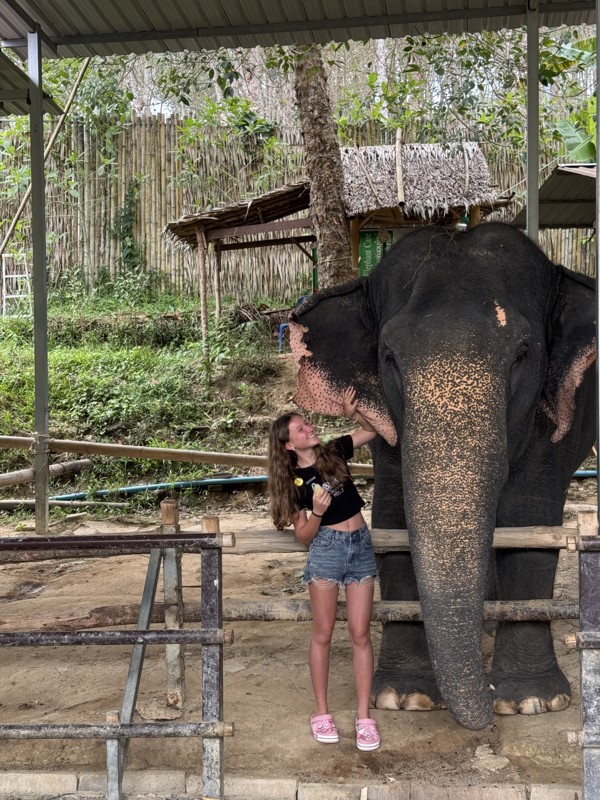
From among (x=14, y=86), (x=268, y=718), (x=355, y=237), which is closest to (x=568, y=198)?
(x=355, y=237)

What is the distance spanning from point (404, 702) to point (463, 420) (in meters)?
1.51

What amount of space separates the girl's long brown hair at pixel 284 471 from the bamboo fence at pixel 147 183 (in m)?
12.0

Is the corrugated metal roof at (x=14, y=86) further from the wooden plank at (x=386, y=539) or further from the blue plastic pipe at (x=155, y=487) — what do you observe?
the wooden plank at (x=386, y=539)

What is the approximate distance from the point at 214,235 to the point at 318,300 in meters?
7.99

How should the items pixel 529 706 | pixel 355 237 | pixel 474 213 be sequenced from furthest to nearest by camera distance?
pixel 355 237 → pixel 474 213 → pixel 529 706

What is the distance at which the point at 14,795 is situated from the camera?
124 inches

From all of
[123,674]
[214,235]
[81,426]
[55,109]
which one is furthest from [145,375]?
[123,674]

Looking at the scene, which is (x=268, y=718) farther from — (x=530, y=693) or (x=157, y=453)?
(x=157, y=453)

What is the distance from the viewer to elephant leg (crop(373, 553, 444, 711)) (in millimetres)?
3822

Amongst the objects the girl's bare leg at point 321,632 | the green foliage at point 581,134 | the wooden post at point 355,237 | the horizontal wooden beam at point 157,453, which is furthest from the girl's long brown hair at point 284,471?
the wooden post at point 355,237

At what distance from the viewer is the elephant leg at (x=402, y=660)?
3.82 metres

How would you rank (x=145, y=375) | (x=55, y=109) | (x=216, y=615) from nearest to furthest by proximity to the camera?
(x=216, y=615), (x=55, y=109), (x=145, y=375)

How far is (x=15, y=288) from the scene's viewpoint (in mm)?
15391

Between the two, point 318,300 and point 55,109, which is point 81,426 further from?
point 318,300
